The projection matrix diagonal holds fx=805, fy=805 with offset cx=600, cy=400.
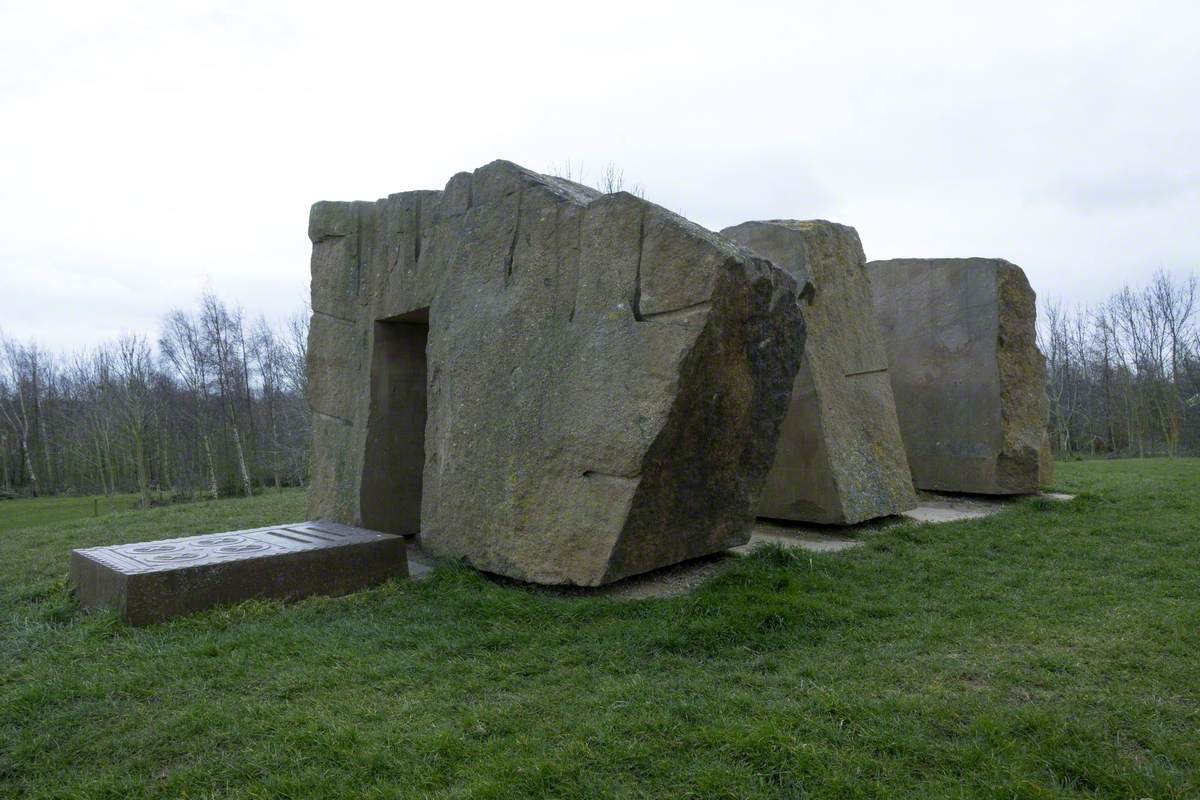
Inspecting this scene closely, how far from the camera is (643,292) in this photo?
14.9ft

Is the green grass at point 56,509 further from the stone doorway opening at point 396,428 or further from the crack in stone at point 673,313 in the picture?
the crack in stone at point 673,313

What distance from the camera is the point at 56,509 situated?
19672mm

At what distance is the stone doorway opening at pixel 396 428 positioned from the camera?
633cm

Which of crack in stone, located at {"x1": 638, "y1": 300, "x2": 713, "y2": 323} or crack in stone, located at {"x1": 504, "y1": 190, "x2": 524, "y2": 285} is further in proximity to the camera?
crack in stone, located at {"x1": 504, "y1": 190, "x2": 524, "y2": 285}

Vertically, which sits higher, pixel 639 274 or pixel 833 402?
pixel 639 274

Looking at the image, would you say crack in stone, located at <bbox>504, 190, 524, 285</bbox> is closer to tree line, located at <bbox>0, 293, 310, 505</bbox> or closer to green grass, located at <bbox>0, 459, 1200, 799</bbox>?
green grass, located at <bbox>0, 459, 1200, 799</bbox>

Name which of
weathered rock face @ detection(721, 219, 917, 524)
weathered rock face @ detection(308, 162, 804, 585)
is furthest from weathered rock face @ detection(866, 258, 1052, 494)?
weathered rock face @ detection(308, 162, 804, 585)

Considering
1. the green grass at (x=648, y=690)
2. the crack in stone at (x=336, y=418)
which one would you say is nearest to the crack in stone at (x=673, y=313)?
the green grass at (x=648, y=690)

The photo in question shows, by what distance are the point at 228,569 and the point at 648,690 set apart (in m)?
2.68

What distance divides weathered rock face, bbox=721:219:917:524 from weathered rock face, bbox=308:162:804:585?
5.20 feet

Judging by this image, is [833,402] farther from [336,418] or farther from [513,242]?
[336,418]

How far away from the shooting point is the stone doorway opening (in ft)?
20.8

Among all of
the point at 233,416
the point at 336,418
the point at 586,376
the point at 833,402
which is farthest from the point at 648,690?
the point at 233,416

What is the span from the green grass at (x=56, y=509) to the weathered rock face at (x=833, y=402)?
1420cm
